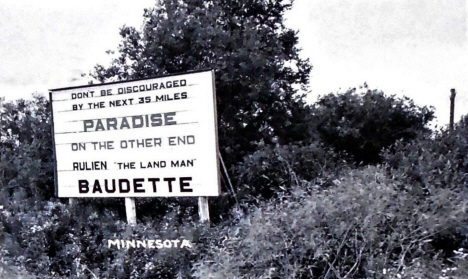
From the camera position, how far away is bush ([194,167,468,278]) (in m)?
5.06

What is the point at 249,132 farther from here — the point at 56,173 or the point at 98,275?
the point at 98,275

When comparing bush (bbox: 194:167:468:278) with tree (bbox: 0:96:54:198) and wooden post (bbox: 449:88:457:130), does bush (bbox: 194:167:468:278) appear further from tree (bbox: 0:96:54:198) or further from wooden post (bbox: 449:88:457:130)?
tree (bbox: 0:96:54:198)

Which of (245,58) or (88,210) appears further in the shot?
(245,58)

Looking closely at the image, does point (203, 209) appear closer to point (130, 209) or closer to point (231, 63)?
point (130, 209)

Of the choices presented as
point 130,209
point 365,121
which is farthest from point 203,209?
point 365,121

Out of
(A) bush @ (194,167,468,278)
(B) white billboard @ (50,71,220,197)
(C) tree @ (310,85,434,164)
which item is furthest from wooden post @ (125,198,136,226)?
(C) tree @ (310,85,434,164)

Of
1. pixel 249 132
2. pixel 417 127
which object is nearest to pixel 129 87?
pixel 249 132

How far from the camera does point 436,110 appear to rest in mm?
8469

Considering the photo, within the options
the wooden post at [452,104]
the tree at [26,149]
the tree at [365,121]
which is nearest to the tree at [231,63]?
the tree at [365,121]

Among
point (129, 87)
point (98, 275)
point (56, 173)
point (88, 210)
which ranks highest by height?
point (129, 87)

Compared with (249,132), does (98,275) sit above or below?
below

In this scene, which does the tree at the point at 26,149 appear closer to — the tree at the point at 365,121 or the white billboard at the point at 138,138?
the white billboard at the point at 138,138

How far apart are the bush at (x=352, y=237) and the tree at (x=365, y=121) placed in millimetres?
4639

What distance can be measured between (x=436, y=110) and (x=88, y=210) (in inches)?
259
